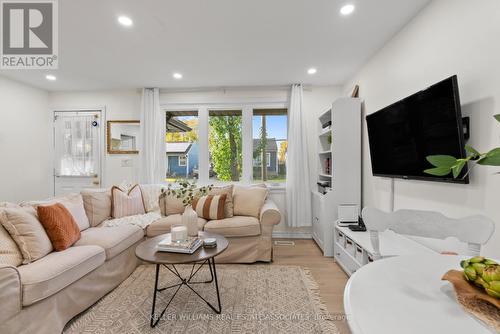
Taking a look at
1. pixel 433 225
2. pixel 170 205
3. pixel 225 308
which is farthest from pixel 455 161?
pixel 170 205

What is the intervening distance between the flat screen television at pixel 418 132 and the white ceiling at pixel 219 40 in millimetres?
859

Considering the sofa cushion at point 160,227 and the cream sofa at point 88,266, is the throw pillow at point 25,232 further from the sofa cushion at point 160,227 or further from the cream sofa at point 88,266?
the sofa cushion at point 160,227

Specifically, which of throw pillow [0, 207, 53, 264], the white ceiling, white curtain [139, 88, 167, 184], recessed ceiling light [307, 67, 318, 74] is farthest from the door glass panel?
recessed ceiling light [307, 67, 318, 74]

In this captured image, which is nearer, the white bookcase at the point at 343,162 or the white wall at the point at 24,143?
the white bookcase at the point at 343,162

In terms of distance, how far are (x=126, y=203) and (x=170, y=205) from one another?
0.56 metres

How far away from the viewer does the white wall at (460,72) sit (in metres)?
1.43

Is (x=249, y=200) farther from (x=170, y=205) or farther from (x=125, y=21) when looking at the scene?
(x=125, y=21)

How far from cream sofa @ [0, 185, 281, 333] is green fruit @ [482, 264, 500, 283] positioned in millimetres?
2275

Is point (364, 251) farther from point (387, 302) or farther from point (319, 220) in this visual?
point (387, 302)

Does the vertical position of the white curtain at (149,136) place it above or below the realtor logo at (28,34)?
below

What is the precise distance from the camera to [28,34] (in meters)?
2.37

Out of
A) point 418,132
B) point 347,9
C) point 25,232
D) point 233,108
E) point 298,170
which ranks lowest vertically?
point 25,232

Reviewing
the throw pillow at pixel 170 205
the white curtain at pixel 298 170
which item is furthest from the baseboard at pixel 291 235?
the throw pillow at pixel 170 205

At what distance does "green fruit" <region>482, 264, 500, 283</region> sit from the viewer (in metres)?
0.61
